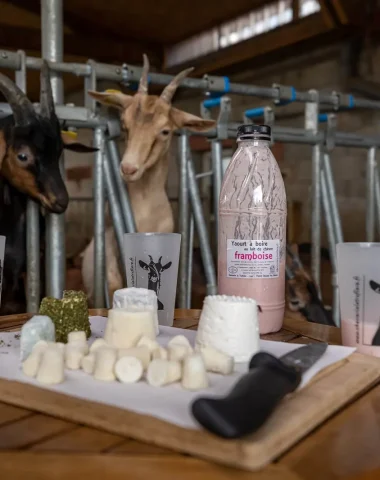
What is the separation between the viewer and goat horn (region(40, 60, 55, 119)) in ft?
4.62

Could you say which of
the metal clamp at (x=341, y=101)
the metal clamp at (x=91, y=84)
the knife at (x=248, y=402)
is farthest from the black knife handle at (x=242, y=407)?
the metal clamp at (x=341, y=101)

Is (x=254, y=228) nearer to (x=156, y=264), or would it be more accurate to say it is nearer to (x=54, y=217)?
(x=156, y=264)

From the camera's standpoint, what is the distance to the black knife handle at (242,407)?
0.41 metres

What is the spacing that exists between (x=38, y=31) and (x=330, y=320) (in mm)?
3426

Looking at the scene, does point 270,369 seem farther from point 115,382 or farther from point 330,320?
point 330,320

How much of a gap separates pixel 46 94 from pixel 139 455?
1.20 meters

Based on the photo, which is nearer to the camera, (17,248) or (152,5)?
(17,248)

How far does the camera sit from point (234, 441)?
418mm

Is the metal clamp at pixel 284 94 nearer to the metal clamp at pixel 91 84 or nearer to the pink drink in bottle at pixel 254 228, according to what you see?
the metal clamp at pixel 91 84

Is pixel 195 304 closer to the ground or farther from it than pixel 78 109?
closer to the ground

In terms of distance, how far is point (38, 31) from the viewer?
13.6 ft

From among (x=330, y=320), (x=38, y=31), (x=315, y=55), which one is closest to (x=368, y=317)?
(x=330, y=320)

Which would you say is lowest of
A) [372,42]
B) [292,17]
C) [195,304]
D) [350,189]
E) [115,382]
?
[195,304]

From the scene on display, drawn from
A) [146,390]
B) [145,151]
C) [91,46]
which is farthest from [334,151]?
[146,390]
